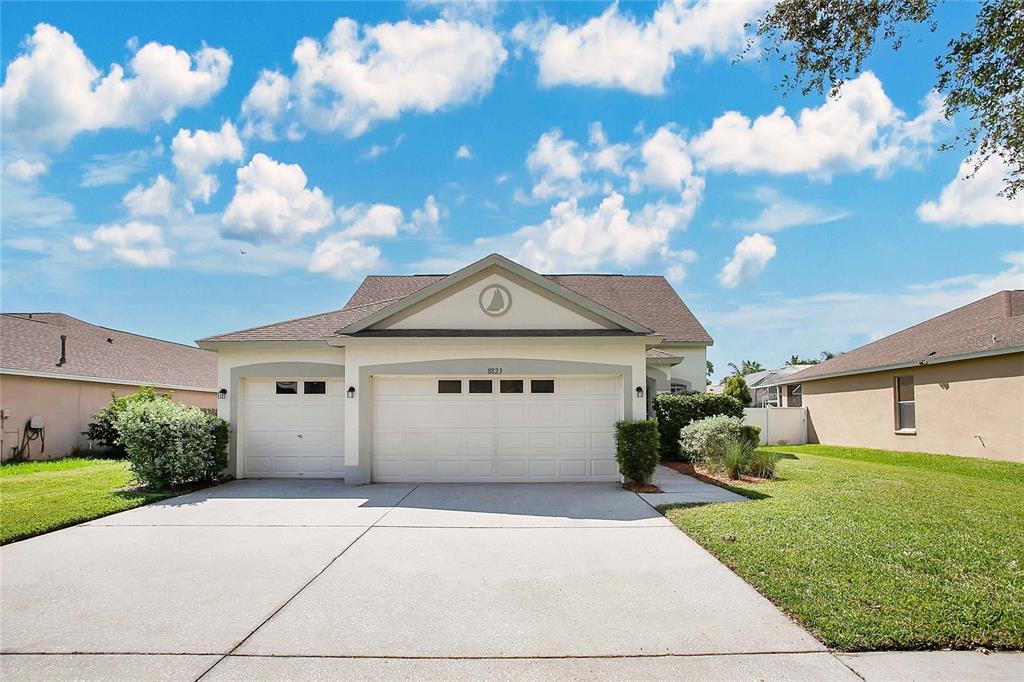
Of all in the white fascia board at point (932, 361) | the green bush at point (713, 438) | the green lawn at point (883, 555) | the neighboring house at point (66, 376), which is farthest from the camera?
the neighboring house at point (66, 376)

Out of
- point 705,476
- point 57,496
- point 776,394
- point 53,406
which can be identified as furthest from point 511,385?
point 776,394

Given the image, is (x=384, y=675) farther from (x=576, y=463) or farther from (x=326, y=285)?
(x=326, y=285)

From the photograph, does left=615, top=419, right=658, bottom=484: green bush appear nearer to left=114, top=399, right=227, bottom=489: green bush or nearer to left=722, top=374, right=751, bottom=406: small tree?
left=114, top=399, right=227, bottom=489: green bush

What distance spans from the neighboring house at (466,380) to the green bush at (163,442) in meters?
1.12

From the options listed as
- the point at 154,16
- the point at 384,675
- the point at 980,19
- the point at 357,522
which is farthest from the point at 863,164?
the point at 154,16

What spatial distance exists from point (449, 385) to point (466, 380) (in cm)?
38

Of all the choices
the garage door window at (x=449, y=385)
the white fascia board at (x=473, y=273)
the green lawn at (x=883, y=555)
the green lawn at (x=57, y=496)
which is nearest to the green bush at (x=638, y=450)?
the green lawn at (x=883, y=555)

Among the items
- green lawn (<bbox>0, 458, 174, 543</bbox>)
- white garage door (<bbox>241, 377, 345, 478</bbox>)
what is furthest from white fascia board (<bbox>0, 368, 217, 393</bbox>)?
white garage door (<bbox>241, 377, 345, 478</bbox>)

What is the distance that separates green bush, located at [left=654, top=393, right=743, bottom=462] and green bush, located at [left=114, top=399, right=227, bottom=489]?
38.0 ft

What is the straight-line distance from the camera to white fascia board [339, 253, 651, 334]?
12609 mm

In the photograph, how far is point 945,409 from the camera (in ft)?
55.8

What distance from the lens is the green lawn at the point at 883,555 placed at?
4.85m

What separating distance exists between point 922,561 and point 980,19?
20.4 ft

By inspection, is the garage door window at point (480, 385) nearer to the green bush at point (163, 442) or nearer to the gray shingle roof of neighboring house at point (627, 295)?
the green bush at point (163, 442)
